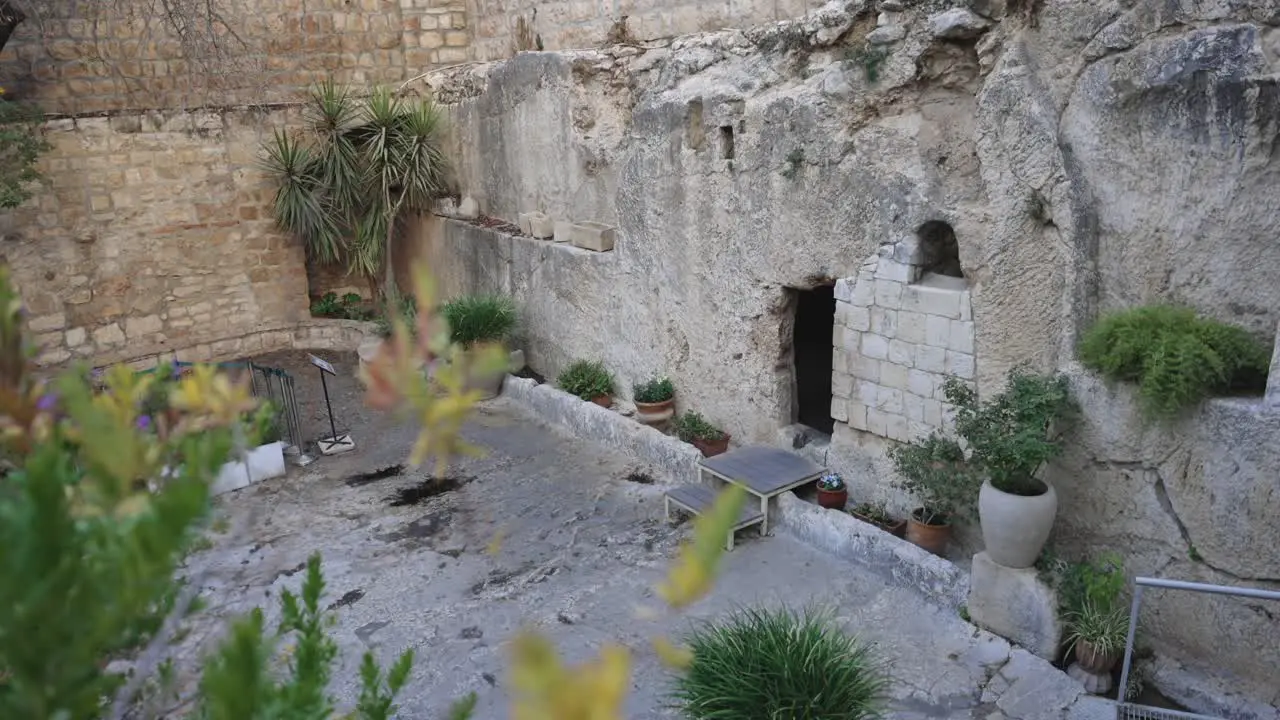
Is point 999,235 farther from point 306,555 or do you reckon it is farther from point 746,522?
point 306,555

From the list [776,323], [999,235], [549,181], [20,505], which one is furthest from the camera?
[549,181]

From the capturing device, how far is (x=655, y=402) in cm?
790

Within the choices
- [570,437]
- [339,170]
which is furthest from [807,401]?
[339,170]

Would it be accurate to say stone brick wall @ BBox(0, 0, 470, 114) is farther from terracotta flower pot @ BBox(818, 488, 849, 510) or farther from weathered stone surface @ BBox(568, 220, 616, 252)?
terracotta flower pot @ BBox(818, 488, 849, 510)

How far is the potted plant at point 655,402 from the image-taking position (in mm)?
7906

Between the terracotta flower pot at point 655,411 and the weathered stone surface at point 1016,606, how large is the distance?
3.31m

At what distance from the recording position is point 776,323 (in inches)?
277

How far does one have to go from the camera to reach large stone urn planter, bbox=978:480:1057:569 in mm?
4789

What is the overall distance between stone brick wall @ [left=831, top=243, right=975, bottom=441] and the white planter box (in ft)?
14.4

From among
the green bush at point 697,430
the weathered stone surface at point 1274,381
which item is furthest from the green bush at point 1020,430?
the green bush at point 697,430

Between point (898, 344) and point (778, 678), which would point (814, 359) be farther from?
point (778, 678)

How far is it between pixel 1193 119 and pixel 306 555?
224 inches

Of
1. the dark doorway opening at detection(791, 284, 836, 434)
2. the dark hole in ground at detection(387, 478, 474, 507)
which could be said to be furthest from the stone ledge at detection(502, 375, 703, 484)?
the dark hole in ground at detection(387, 478, 474, 507)

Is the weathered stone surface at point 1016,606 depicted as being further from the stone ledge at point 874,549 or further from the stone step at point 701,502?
the stone step at point 701,502
